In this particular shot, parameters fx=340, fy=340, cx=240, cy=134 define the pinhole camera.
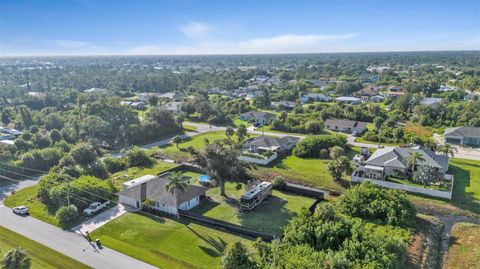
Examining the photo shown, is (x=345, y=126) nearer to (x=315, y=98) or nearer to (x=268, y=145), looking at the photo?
(x=268, y=145)

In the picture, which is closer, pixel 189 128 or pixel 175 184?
pixel 175 184

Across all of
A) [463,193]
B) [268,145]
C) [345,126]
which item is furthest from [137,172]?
[345,126]

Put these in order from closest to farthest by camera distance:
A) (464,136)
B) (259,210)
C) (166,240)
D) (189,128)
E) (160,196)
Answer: (166,240), (259,210), (160,196), (464,136), (189,128)

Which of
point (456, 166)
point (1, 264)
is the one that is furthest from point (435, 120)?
point (1, 264)

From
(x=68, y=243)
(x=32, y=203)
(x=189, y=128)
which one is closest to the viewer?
(x=68, y=243)

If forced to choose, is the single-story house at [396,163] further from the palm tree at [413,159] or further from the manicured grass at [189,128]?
the manicured grass at [189,128]

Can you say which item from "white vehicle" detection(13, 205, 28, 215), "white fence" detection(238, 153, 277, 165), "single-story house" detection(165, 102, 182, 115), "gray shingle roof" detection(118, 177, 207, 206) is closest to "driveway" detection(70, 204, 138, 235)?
"gray shingle roof" detection(118, 177, 207, 206)

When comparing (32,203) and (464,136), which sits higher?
(464,136)
